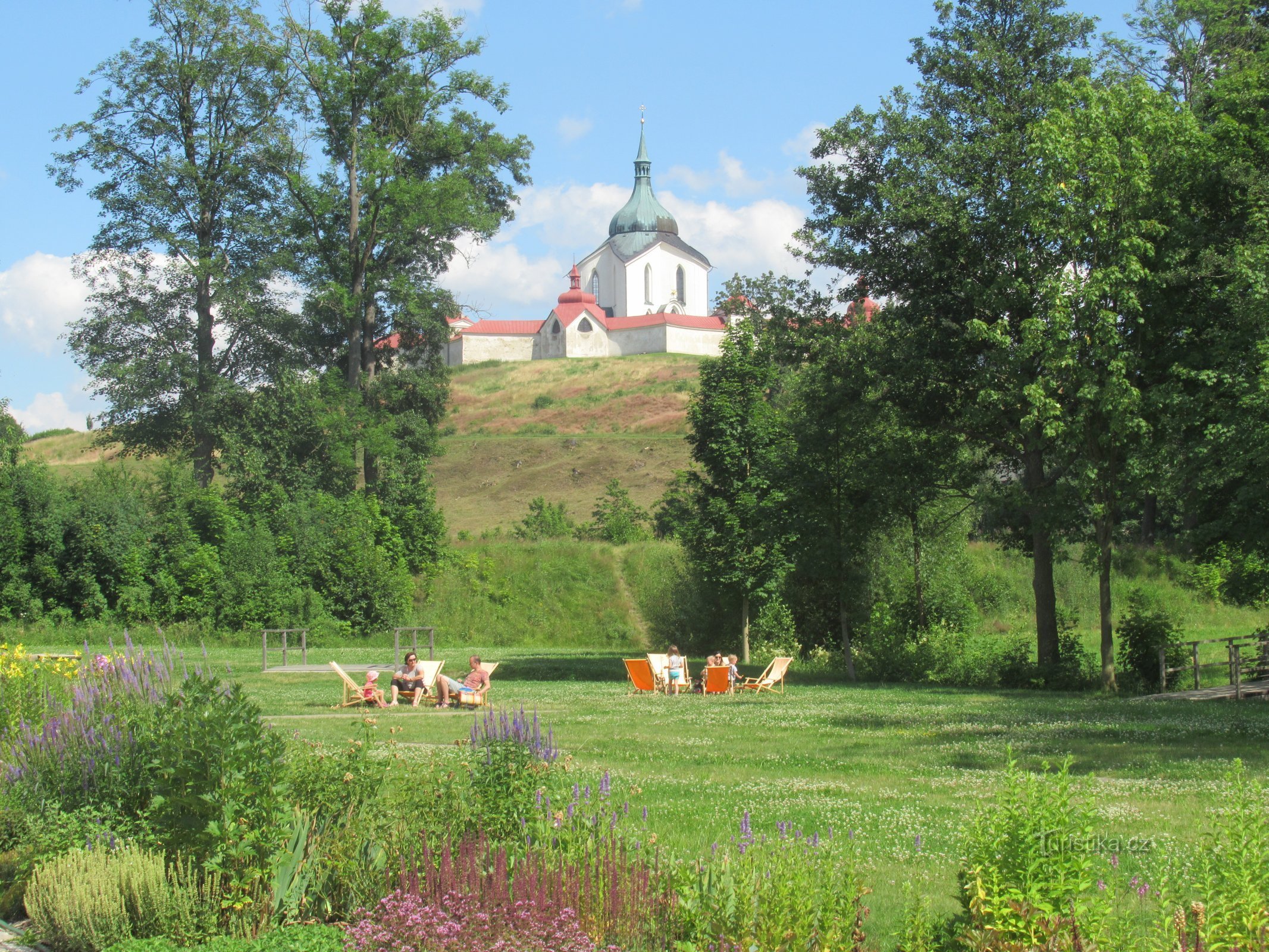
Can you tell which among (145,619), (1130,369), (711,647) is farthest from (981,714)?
(145,619)

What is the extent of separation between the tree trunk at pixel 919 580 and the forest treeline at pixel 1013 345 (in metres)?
0.08

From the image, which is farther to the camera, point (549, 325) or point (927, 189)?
point (549, 325)

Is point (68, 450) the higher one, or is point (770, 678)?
point (68, 450)

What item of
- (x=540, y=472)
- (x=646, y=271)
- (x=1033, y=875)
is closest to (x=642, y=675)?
(x=1033, y=875)

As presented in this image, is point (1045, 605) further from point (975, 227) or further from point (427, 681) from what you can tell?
point (427, 681)

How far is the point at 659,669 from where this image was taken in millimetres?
22828

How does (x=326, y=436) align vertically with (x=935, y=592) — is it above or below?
above

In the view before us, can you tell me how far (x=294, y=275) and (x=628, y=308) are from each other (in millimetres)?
80052

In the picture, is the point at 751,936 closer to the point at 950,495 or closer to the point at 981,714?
the point at 981,714

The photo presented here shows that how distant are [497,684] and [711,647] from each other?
410 inches

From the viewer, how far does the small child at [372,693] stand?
18.5 metres

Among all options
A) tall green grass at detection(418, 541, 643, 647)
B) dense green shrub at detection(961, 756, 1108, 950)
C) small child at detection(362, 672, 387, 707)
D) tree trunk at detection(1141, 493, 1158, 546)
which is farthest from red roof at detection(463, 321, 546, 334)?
dense green shrub at detection(961, 756, 1108, 950)

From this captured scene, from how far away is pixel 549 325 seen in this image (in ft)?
376

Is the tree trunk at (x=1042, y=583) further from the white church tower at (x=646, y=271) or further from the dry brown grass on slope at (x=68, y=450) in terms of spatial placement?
the white church tower at (x=646, y=271)
